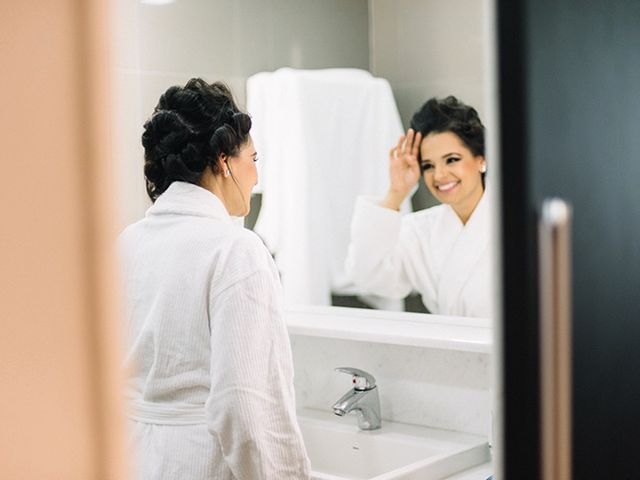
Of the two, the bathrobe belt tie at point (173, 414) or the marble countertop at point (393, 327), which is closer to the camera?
the bathrobe belt tie at point (173, 414)

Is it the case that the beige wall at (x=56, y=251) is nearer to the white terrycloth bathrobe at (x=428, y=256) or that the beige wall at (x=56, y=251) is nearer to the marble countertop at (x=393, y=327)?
the marble countertop at (x=393, y=327)

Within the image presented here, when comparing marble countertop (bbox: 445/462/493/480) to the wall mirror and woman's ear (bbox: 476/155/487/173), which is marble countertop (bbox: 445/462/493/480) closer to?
the wall mirror

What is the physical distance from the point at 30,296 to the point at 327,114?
1591 millimetres

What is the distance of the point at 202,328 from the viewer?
166 centimetres

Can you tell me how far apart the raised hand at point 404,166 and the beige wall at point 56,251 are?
57.4 inches

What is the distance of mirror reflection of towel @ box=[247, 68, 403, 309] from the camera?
7.14ft

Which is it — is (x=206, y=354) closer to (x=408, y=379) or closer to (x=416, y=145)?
(x=408, y=379)

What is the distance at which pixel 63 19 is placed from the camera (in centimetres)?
70

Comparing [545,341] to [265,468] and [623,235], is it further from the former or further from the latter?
[265,468]

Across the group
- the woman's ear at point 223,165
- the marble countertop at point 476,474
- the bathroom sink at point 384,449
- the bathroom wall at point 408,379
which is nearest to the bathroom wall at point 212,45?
the woman's ear at point 223,165

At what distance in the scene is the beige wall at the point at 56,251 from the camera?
681mm

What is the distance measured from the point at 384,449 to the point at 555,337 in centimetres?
118

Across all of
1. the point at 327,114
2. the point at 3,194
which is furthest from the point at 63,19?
the point at 327,114

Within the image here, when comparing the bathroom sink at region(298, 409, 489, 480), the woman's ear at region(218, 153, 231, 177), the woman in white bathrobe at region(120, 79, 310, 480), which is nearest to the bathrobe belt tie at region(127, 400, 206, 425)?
the woman in white bathrobe at region(120, 79, 310, 480)
